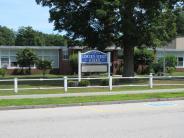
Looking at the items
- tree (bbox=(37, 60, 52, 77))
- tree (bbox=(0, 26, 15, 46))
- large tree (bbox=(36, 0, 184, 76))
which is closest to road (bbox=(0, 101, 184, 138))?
large tree (bbox=(36, 0, 184, 76))

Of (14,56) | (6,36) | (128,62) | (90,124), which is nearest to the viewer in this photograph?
(90,124)

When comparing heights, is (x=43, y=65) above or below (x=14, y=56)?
below

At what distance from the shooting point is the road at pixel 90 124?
11.4 metres

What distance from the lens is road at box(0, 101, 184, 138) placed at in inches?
447

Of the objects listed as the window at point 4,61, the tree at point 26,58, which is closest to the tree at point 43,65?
the tree at point 26,58

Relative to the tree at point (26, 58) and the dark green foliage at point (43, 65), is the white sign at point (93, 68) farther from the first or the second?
the tree at point (26, 58)

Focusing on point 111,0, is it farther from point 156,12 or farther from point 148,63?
point 148,63

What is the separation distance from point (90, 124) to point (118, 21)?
26.8 meters

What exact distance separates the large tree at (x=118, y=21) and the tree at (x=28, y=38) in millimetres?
84034

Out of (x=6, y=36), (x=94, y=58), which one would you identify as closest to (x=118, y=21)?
(x=94, y=58)

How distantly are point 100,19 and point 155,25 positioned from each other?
4923 millimetres

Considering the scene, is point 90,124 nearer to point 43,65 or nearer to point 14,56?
point 43,65

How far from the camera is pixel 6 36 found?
136 meters

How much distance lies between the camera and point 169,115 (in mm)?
15742
